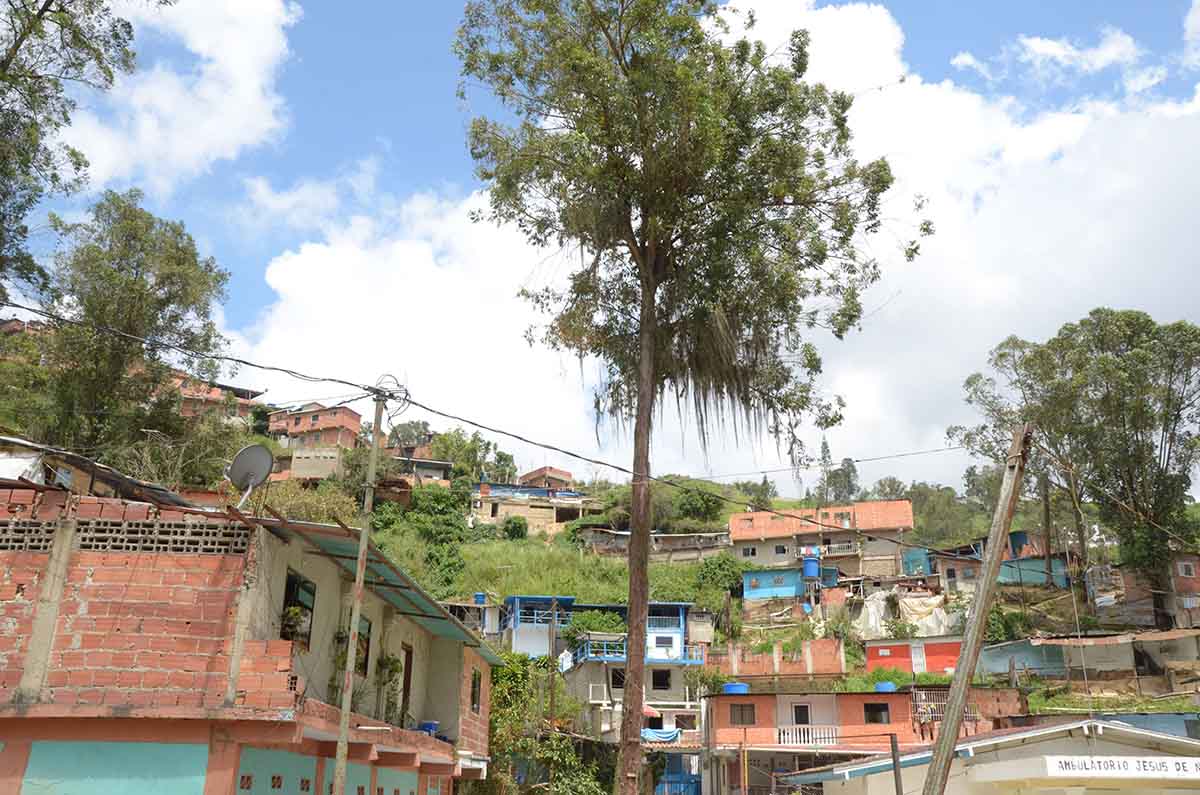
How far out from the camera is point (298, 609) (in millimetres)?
12727

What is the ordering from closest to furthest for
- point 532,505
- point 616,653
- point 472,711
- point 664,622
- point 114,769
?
1. point 114,769
2. point 472,711
3. point 616,653
4. point 664,622
5. point 532,505

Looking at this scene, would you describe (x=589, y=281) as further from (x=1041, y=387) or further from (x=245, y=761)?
(x=1041, y=387)

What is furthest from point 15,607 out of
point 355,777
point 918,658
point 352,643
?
point 918,658

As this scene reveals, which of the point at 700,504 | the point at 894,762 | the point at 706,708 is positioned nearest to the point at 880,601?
the point at 706,708

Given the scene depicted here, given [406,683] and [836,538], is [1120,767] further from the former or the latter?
[836,538]

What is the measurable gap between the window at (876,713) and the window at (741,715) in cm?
454

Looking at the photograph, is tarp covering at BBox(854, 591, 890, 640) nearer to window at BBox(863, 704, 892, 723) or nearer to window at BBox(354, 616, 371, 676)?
window at BBox(863, 704, 892, 723)

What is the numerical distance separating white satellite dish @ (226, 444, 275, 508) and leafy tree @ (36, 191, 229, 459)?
72.7 ft

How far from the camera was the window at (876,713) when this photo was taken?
35594mm

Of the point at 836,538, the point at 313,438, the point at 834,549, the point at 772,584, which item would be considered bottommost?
the point at 772,584

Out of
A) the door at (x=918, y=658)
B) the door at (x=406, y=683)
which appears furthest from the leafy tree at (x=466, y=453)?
the door at (x=406, y=683)

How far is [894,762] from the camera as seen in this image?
57.0ft

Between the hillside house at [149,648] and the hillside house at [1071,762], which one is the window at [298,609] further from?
the hillside house at [1071,762]

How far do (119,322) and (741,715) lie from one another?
27.8 metres
